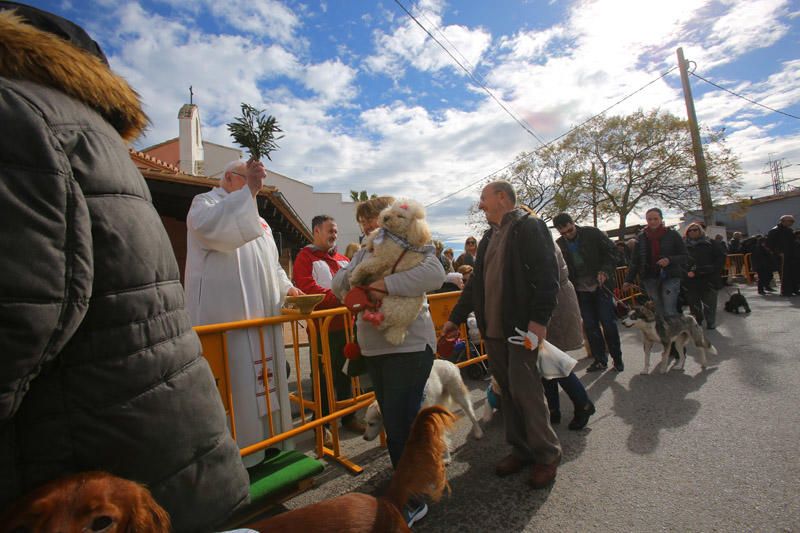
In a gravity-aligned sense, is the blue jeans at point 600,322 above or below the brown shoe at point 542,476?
above

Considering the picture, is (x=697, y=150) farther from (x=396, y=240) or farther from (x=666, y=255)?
(x=396, y=240)

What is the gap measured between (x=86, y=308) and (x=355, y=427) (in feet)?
12.2

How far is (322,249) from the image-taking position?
459 centimetres

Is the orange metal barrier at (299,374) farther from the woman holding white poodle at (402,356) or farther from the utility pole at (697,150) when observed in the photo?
the utility pole at (697,150)

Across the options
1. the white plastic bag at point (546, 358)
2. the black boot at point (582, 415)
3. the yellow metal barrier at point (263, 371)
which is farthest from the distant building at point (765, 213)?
the yellow metal barrier at point (263, 371)

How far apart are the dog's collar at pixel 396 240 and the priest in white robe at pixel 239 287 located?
72 cm

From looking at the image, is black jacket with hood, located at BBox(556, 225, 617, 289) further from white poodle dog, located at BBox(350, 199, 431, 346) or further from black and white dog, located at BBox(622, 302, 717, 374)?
white poodle dog, located at BBox(350, 199, 431, 346)

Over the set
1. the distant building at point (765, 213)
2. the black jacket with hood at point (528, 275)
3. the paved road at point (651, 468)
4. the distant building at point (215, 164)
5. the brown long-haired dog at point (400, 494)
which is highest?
the distant building at point (215, 164)

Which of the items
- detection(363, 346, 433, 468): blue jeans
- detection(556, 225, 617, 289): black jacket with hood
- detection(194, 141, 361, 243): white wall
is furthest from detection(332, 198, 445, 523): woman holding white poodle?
detection(194, 141, 361, 243): white wall

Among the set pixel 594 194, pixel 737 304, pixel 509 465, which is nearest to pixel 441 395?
pixel 509 465

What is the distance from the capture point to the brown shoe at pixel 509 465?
2.91 m

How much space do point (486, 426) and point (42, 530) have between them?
360 centimetres

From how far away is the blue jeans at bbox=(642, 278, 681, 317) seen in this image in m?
6.09

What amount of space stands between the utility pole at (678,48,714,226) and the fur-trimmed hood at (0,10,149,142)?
1894cm
